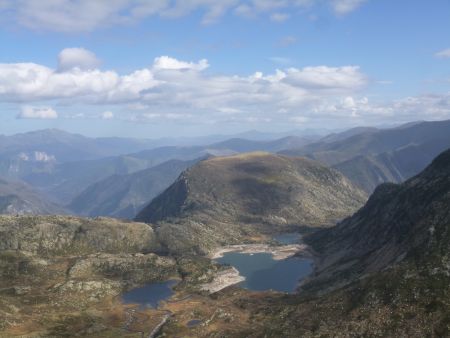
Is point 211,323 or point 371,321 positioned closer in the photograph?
point 371,321

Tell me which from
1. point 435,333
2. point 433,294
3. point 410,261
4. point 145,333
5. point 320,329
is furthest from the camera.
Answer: point 145,333

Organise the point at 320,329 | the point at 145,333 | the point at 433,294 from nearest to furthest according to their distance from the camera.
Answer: the point at 433,294 → the point at 320,329 → the point at 145,333

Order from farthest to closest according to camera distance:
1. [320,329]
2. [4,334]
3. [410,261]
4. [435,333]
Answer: [4,334] → [410,261] → [320,329] → [435,333]

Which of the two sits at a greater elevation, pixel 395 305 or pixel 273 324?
pixel 395 305

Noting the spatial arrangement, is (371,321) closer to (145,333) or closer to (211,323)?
(211,323)

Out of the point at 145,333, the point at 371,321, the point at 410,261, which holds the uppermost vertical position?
the point at 410,261

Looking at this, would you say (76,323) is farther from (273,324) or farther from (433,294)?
(433,294)

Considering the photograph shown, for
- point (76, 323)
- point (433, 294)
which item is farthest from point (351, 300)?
point (76, 323)

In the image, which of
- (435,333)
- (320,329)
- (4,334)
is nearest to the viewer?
(435,333)

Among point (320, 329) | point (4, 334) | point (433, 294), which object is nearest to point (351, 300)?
point (320, 329)
